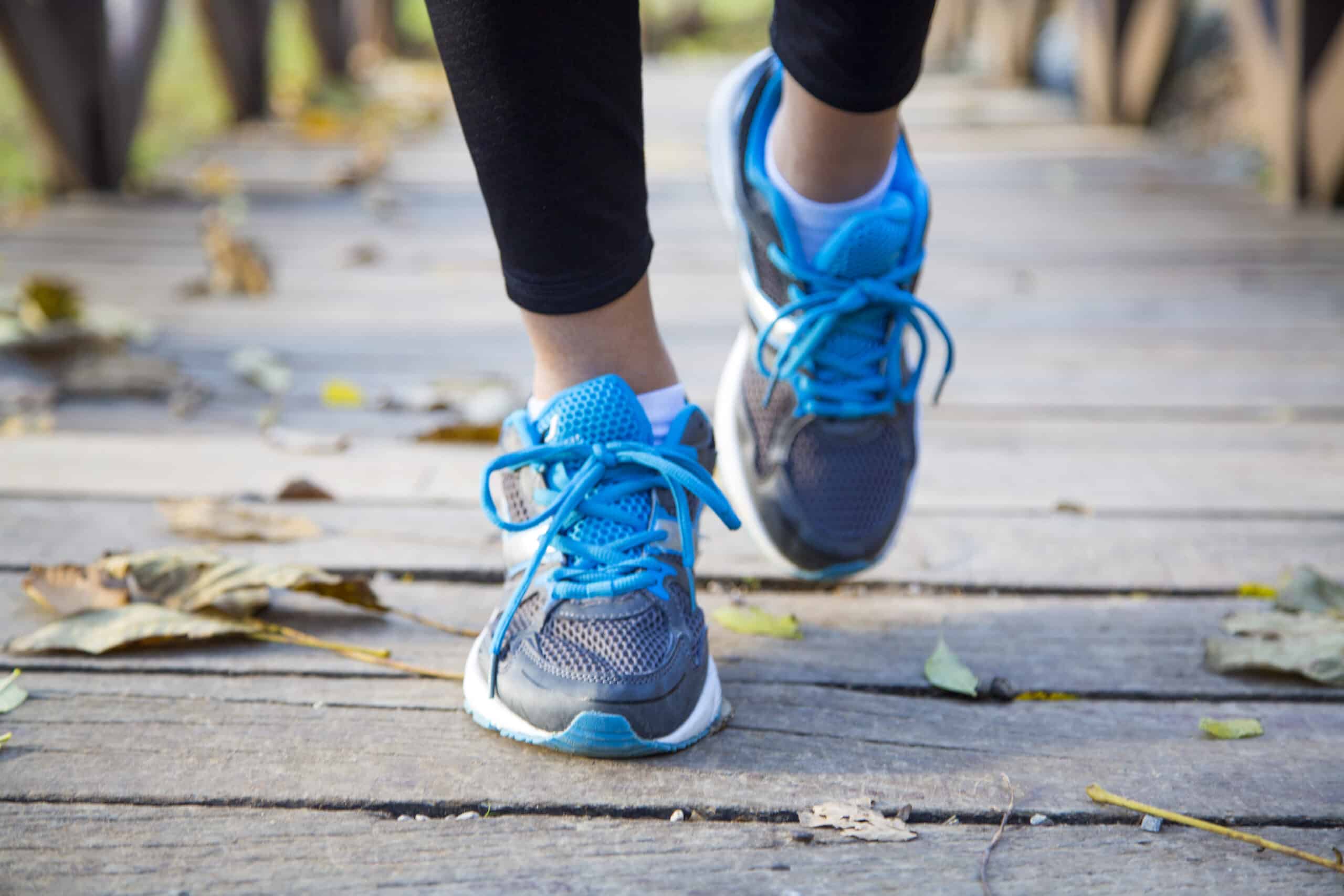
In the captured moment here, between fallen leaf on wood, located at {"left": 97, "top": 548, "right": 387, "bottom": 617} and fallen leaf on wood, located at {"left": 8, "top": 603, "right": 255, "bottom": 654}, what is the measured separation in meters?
0.02

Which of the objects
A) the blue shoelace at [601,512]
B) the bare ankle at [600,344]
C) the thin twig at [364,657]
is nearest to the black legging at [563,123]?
the bare ankle at [600,344]

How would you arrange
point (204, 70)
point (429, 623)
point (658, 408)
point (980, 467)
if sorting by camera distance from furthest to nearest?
point (204, 70) < point (980, 467) < point (429, 623) < point (658, 408)

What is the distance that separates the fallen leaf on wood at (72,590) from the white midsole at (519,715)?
38 centimetres

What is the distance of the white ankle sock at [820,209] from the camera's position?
1.12 meters

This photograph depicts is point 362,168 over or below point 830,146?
below

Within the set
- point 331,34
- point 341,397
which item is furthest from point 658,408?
point 331,34

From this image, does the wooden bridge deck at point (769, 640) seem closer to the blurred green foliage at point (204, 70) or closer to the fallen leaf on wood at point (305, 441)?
the fallen leaf on wood at point (305, 441)

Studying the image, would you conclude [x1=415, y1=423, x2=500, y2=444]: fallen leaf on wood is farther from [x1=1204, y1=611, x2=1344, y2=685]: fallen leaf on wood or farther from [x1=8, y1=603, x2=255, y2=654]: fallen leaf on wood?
[x1=1204, y1=611, x2=1344, y2=685]: fallen leaf on wood

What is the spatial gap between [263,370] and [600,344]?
41.5 inches

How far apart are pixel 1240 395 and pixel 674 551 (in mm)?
1220

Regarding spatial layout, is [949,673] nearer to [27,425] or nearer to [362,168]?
[27,425]

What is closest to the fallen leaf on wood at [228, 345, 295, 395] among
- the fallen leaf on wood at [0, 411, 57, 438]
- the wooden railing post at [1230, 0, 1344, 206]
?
the fallen leaf on wood at [0, 411, 57, 438]

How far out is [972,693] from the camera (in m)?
0.96

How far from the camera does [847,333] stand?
1144 mm
